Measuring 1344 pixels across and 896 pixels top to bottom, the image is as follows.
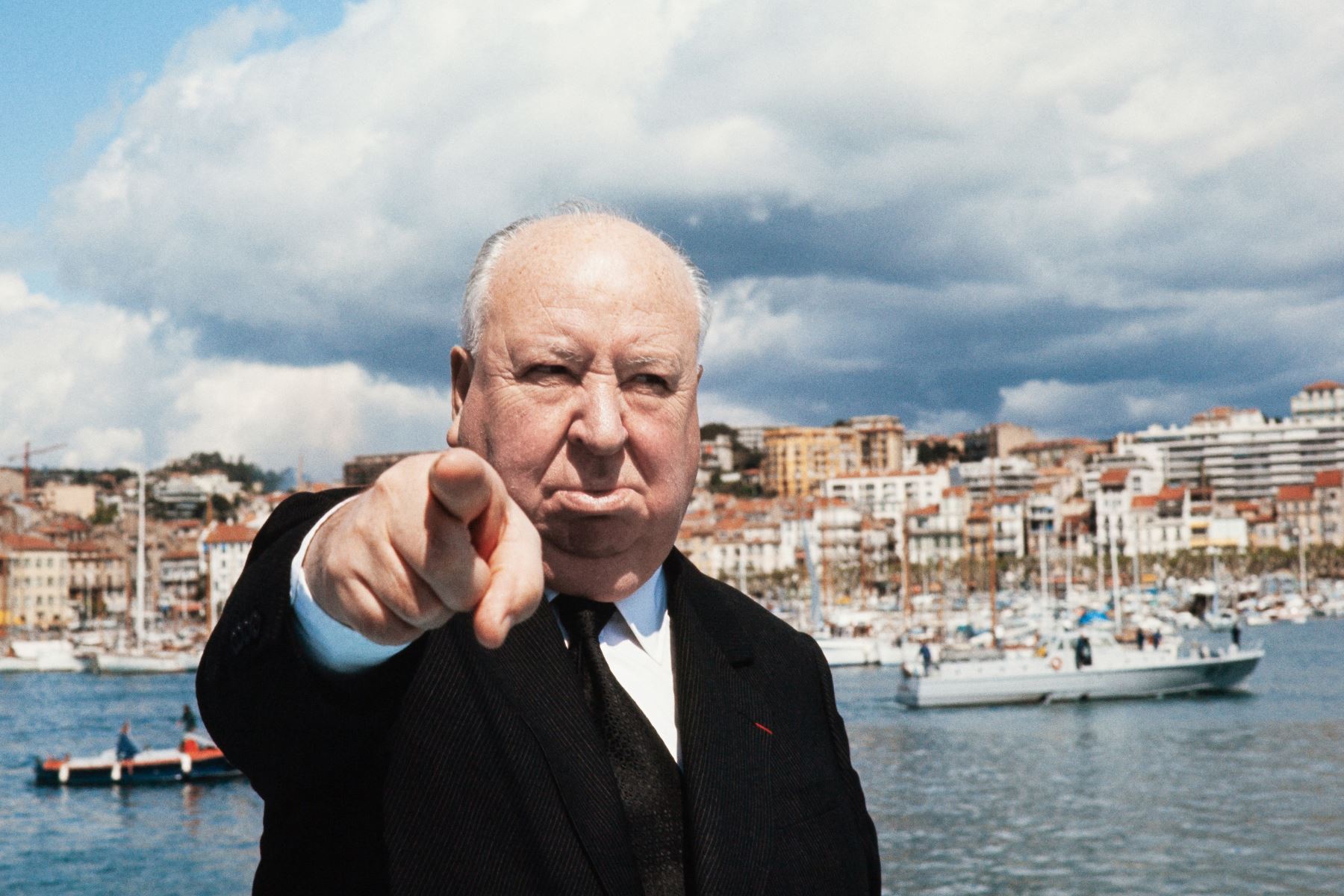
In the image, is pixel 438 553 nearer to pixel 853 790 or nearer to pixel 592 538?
pixel 592 538

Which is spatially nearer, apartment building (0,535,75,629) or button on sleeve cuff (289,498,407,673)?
button on sleeve cuff (289,498,407,673)

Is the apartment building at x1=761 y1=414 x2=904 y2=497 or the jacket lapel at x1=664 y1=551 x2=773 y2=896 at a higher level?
the apartment building at x1=761 y1=414 x2=904 y2=497

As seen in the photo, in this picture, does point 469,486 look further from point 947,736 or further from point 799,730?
point 947,736

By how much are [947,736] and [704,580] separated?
27.8 meters

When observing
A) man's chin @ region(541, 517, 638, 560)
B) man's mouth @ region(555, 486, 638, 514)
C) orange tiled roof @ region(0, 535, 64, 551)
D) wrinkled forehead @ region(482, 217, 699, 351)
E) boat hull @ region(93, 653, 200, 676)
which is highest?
orange tiled roof @ region(0, 535, 64, 551)

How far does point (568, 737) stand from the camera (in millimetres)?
1522

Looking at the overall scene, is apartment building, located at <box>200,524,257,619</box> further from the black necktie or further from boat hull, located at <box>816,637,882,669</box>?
the black necktie

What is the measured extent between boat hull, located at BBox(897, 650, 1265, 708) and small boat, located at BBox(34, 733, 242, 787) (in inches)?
660

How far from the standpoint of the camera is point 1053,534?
369 ft

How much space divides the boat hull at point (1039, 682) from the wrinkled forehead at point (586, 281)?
3319cm

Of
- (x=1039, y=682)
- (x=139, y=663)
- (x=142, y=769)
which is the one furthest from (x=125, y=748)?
(x=139, y=663)

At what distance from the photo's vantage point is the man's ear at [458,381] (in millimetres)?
1670

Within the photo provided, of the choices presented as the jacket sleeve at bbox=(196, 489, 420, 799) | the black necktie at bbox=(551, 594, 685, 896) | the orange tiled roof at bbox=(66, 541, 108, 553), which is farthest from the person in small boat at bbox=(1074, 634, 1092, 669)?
the orange tiled roof at bbox=(66, 541, 108, 553)

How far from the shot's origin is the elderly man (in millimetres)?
1292
